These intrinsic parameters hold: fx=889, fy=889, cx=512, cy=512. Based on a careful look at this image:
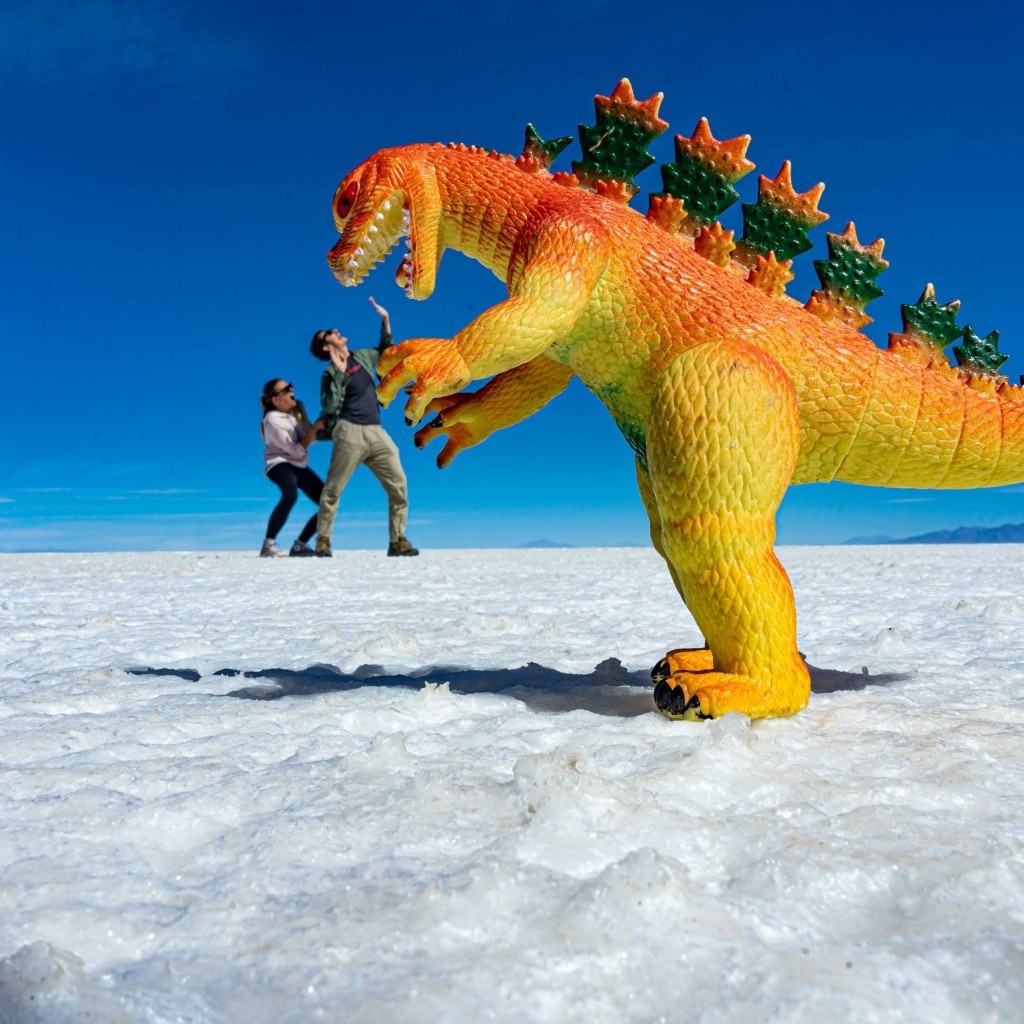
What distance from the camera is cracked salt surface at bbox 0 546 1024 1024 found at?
885 mm

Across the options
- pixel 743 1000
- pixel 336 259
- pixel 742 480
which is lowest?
pixel 743 1000

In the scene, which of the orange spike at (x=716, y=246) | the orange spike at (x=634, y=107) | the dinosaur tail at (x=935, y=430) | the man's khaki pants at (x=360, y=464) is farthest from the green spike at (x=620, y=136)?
the man's khaki pants at (x=360, y=464)

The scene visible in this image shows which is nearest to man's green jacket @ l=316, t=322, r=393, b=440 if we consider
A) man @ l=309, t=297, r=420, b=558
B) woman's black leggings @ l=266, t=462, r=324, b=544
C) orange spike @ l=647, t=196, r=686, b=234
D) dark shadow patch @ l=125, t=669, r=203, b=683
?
man @ l=309, t=297, r=420, b=558

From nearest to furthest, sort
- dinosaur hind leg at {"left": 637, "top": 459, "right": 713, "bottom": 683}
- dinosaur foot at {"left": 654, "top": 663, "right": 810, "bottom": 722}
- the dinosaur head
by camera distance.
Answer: dinosaur foot at {"left": 654, "top": 663, "right": 810, "bottom": 722}, dinosaur hind leg at {"left": 637, "top": 459, "right": 713, "bottom": 683}, the dinosaur head

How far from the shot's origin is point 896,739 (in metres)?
1.74

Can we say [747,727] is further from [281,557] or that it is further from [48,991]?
[281,557]

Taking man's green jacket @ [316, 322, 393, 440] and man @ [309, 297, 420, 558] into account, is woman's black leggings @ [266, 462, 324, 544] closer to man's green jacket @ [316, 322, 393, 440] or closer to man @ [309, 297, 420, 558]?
man @ [309, 297, 420, 558]

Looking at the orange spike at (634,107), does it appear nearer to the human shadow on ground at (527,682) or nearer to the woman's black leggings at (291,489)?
the human shadow on ground at (527,682)

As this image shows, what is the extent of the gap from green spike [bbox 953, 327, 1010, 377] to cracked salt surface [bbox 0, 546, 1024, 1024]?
0.82 meters

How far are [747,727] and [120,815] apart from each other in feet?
3.63

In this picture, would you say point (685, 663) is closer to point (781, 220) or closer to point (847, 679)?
point (847, 679)

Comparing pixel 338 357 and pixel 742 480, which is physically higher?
pixel 338 357

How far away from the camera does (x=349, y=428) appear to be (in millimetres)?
7676

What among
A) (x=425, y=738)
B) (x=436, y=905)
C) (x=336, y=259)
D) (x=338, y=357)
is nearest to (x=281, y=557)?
(x=338, y=357)
